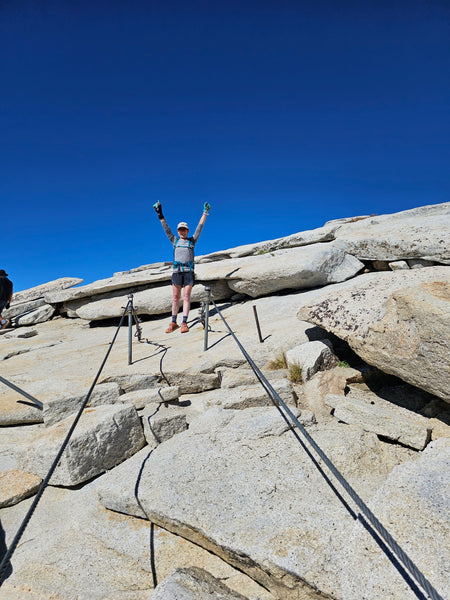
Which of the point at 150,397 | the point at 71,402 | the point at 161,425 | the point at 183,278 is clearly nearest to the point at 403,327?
the point at 161,425

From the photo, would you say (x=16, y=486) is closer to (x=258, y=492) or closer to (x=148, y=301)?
(x=258, y=492)

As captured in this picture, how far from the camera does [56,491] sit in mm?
4879

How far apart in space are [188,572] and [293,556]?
96cm

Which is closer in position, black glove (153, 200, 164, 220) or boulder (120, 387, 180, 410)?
boulder (120, 387, 180, 410)

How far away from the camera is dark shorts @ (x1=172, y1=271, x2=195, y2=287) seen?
38.5 feet

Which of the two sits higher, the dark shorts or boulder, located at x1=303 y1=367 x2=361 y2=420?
the dark shorts

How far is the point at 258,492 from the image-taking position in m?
3.74

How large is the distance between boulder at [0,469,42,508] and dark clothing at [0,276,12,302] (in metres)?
12.9

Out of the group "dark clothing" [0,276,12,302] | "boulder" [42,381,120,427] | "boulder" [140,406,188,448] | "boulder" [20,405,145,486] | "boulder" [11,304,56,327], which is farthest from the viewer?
"boulder" [11,304,56,327]

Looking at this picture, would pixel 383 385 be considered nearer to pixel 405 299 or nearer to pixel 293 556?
pixel 405 299

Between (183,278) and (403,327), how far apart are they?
8260 mm

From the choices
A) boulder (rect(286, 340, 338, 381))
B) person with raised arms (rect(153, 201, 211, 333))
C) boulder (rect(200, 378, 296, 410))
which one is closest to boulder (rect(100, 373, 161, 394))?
boulder (rect(200, 378, 296, 410))

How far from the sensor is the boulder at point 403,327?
4.33 meters

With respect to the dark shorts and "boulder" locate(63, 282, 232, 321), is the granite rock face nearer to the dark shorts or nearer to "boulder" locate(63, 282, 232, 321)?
the dark shorts
